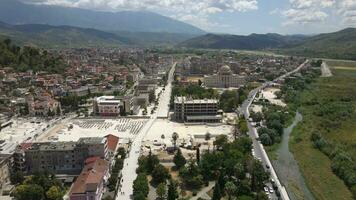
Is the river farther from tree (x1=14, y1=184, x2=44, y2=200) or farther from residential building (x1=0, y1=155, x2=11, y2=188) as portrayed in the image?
residential building (x1=0, y1=155, x2=11, y2=188)

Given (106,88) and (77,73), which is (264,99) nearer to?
(106,88)

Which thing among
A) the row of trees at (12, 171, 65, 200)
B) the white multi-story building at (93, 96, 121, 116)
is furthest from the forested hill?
the row of trees at (12, 171, 65, 200)

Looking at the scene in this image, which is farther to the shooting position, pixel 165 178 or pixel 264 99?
pixel 264 99

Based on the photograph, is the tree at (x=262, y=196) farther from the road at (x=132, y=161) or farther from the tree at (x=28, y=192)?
the tree at (x=28, y=192)

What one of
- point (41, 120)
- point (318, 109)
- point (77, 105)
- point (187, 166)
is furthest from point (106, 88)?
point (187, 166)

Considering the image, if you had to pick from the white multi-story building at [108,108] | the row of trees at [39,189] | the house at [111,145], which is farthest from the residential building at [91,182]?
the white multi-story building at [108,108]

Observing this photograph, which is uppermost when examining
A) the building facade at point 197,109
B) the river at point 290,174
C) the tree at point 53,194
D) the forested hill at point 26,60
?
the forested hill at point 26,60
